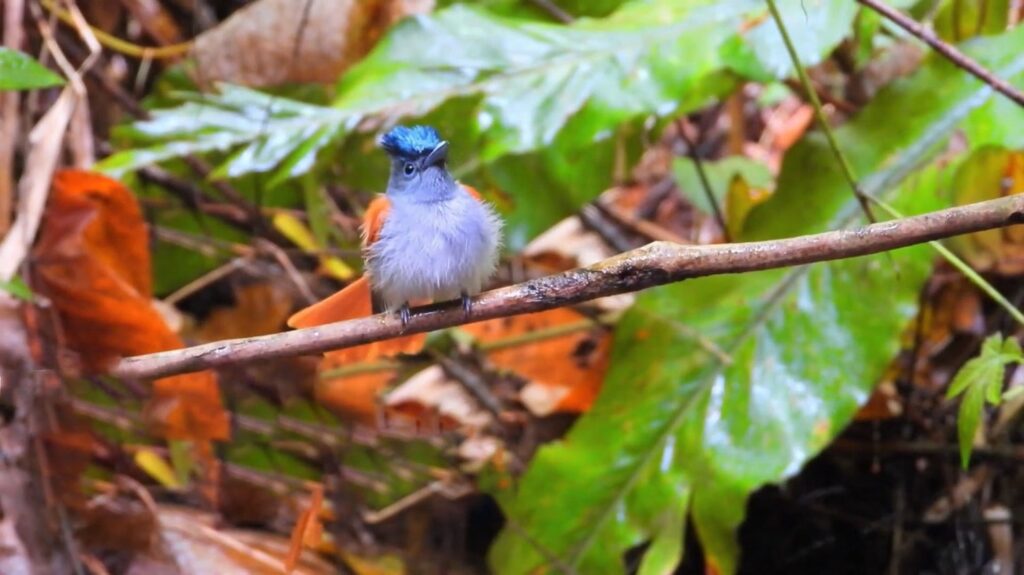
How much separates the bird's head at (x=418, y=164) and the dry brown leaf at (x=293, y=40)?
1.23 m

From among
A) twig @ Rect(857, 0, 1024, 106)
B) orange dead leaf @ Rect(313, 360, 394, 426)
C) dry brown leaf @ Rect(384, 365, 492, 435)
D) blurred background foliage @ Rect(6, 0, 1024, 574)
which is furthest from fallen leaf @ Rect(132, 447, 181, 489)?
twig @ Rect(857, 0, 1024, 106)

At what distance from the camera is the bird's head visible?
1.40m

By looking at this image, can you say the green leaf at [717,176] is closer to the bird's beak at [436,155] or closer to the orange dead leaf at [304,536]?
the bird's beak at [436,155]

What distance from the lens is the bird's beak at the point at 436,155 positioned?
1.39 meters

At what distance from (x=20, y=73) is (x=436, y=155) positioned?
52cm

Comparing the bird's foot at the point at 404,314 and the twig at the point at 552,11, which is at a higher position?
the twig at the point at 552,11

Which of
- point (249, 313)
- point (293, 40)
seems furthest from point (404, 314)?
point (293, 40)

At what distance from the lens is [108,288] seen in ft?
5.87

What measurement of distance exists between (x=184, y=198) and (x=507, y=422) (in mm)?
1159

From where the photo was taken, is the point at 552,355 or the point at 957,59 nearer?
the point at 957,59

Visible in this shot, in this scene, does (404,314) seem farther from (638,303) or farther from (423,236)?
(638,303)

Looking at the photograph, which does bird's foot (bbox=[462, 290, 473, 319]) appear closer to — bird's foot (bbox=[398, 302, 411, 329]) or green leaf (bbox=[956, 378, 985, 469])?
bird's foot (bbox=[398, 302, 411, 329])

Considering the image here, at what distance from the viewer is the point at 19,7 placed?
2354mm

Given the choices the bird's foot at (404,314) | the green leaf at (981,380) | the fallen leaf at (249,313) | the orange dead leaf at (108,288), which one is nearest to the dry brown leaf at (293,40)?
the fallen leaf at (249,313)
